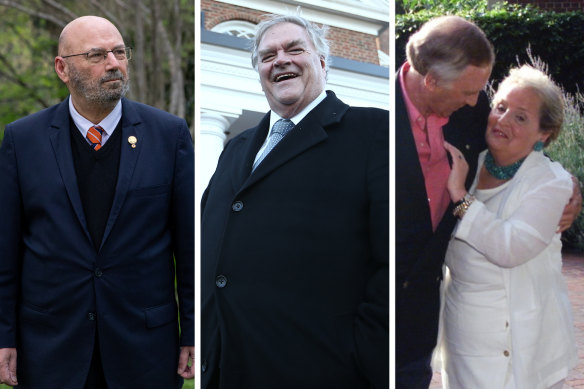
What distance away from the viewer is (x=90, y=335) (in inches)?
115

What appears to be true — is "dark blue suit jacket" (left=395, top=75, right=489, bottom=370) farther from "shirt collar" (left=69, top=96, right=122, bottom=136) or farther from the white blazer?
"shirt collar" (left=69, top=96, right=122, bottom=136)

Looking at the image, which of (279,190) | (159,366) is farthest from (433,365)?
(159,366)

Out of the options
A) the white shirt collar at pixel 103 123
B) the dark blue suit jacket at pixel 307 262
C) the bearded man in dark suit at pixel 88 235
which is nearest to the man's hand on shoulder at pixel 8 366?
the bearded man in dark suit at pixel 88 235

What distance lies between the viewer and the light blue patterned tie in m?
2.80

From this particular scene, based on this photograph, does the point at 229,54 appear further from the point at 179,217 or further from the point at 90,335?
the point at 90,335

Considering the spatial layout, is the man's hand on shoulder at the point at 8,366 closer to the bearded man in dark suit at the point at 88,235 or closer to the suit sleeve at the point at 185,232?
the bearded man in dark suit at the point at 88,235

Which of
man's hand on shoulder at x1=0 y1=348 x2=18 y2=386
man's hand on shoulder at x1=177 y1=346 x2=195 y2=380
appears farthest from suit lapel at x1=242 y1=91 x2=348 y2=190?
man's hand on shoulder at x1=0 y1=348 x2=18 y2=386

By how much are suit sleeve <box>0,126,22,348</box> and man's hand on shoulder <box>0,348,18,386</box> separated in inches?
1.0

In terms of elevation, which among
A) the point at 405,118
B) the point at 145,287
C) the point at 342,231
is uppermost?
the point at 405,118

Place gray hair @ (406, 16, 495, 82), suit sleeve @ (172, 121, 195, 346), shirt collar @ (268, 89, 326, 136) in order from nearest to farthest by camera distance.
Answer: gray hair @ (406, 16, 495, 82) → shirt collar @ (268, 89, 326, 136) → suit sleeve @ (172, 121, 195, 346)

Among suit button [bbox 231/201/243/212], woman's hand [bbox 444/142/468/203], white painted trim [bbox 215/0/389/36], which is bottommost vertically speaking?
suit button [bbox 231/201/243/212]

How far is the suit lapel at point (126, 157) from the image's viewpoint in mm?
2896

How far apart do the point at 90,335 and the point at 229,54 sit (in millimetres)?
1154

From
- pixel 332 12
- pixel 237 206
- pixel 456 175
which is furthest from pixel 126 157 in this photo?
pixel 456 175
